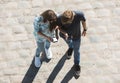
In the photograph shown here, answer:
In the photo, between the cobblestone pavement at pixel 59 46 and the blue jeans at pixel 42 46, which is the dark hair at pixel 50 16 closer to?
the blue jeans at pixel 42 46

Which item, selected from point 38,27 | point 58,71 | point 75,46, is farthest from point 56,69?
point 38,27

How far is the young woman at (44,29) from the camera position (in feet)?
24.3

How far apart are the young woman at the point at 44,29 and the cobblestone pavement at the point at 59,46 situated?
1.34ft

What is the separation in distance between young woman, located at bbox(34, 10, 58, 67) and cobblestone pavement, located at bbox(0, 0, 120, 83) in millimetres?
408

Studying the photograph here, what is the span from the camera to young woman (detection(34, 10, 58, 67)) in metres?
7.42

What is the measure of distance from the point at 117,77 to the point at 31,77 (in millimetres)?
2064

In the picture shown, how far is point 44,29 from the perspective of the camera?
783 cm

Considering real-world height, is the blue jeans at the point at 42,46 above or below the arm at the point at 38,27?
below

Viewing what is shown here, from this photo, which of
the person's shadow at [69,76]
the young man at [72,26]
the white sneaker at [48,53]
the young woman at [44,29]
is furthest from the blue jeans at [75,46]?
the white sneaker at [48,53]

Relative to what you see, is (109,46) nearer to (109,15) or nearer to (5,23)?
(109,15)

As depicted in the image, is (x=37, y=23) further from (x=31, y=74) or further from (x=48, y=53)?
(x=31, y=74)

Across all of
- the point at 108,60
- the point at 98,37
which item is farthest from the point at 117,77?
the point at 98,37

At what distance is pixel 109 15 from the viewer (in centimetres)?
962

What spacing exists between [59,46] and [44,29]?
1.43m
